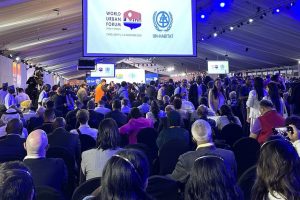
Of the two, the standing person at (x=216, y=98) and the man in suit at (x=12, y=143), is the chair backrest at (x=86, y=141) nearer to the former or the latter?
the man in suit at (x=12, y=143)

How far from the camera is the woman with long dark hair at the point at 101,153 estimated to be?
377cm

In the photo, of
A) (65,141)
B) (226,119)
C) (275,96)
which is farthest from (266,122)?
(65,141)

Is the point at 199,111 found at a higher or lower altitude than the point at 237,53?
lower

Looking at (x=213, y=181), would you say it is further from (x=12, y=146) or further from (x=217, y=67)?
(x=217, y=67)

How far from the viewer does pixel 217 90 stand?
875cm

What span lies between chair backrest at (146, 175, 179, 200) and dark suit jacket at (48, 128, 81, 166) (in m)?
2.35

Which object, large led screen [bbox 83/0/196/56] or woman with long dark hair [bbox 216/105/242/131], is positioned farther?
large led screen [bbox 83/0/196/56]

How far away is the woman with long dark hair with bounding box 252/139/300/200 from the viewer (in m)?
2.07

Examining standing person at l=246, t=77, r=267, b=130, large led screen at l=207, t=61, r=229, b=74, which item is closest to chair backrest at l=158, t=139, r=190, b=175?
standing person at l=246, t=77, r=267, b=130

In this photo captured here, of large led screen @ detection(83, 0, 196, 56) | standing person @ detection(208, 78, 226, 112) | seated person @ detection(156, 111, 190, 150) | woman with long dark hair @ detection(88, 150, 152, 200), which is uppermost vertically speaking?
large led screen @ detection(83, 0, 196, 56)

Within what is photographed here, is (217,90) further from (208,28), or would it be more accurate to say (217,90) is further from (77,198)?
(208,28)

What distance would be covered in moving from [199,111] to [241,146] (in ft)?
5.56

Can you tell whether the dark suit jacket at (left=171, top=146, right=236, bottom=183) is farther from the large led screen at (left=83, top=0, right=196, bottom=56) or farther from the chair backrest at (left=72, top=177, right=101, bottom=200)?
the large led screen at (left=83, top=0, right=196, bottom=56)

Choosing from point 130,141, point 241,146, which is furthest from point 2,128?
point 241,146
